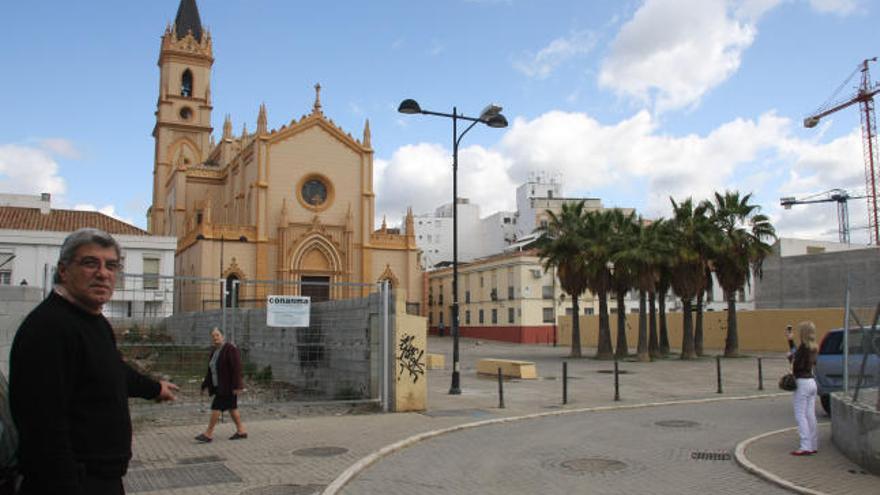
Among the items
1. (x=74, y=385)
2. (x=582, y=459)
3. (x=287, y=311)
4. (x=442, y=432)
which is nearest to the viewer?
(x=74, y=385)

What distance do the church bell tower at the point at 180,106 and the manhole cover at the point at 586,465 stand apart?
62.7m

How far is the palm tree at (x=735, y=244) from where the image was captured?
37625mm

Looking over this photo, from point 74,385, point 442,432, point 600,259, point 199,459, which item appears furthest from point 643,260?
point 74,385

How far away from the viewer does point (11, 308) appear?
37.4 ft

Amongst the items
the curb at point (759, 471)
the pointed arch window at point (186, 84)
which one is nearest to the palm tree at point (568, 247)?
the curb at point (759, 471)

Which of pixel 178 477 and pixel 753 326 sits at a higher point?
pixel 753 326

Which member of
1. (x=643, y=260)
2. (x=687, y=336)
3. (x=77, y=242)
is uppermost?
(x=643, y=260)

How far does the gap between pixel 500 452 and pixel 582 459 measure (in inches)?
48.8

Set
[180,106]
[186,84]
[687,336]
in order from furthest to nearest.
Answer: [186,84] < [180,106] < [687,336]

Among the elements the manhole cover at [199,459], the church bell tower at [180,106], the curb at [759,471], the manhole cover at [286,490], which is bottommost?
the manhole cover at [199,459]

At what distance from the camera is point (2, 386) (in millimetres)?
3396

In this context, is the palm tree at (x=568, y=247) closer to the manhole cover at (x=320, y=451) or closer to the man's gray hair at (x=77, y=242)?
the manhole cover at (x=320, y=451)

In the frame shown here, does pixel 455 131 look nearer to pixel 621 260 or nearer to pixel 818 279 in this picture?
pixel 621 260

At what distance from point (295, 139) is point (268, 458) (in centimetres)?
4455
